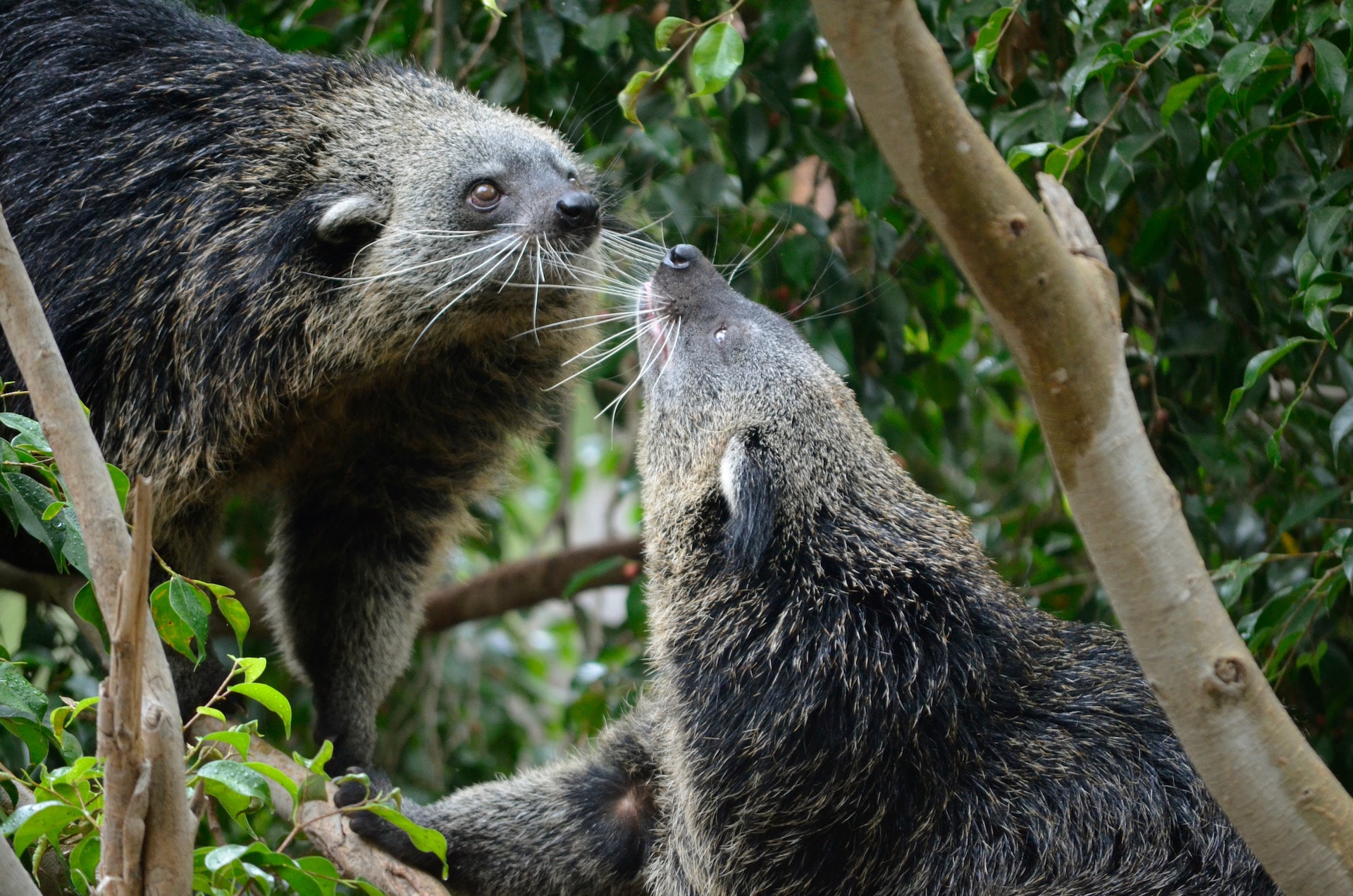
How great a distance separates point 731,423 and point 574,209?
748mm

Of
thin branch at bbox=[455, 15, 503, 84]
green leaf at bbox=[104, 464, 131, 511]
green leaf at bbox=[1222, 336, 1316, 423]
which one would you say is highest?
green leaf at bbox=[1222, 336, 1316, 423]

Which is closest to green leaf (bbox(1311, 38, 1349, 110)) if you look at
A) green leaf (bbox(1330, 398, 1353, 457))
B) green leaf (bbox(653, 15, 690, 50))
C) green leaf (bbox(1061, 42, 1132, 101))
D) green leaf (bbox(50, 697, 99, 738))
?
green leaf (bbox(1061, 42, 1132, 101))

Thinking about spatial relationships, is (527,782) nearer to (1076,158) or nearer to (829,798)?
(829,798)

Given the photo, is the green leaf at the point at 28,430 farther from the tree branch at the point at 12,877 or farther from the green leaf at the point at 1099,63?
the green leaf at the point at 1099,63

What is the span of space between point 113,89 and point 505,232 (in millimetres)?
1193

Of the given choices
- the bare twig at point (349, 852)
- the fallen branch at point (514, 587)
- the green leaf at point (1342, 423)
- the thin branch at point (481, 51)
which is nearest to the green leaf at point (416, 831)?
Answer: the bare twig at point (349, 852)

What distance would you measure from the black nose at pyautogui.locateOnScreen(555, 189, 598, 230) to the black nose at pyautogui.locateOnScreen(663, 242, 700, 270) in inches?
9.9

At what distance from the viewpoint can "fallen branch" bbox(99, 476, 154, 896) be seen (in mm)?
1874

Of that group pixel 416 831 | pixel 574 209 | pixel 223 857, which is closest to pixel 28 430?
pixel 223 857

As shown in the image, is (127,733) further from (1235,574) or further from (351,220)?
(1235,574)

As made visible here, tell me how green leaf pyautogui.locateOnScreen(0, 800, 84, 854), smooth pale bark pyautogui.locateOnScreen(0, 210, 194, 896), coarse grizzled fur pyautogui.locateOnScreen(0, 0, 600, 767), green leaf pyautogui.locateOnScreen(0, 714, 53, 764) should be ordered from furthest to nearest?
coarse grizzled fur pyautogui.locateOnScreen(0, 0, 600, 767)
green leaf pyautogui.locateOnScreen(0, 714, 53, 764)
green leaf pyautogui.locateOnScreen(0, 800, 84, 854)
smooth pale bark pyautogui.locateOnScreen(0, 210, 194, 896)

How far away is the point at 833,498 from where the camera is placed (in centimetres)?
332

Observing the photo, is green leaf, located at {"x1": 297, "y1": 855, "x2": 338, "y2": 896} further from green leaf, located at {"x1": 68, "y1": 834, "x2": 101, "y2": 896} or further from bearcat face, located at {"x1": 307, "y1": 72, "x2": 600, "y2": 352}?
bearcat face, located at {"x1": 307, "y1": 72, "x2": 600, "y2": 352}

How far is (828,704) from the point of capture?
10.3 feet
